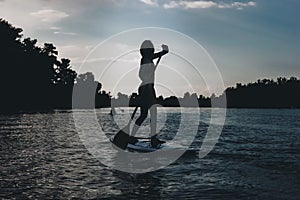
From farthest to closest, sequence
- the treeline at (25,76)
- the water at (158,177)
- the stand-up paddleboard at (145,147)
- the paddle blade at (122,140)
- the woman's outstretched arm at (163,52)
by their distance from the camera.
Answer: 1. the treeline at (25,76)
2. the paddle blade at (122,140)
3. the woman's outstretched arm at (163,52)
4. the stand-up paddleboard at (145,147)
5. the water at (158,177)

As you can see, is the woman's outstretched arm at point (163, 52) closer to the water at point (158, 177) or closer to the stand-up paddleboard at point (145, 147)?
the stand-up paddleboard at point (145, 147)

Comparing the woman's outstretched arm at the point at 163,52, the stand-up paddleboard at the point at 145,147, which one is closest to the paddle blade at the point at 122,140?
the stand-up paddleboard at the point at 145,147

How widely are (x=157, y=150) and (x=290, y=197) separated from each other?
18.7ft

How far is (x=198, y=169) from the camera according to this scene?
29.4 ft

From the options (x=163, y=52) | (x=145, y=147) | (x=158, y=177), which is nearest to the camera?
(x=158, y=177)

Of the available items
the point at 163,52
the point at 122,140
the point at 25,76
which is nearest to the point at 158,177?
the point at 122,140

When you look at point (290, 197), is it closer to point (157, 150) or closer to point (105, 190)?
point (105, 190)

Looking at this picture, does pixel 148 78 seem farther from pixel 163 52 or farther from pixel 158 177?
pixel 158 177

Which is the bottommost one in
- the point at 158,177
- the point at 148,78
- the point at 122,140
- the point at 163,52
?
the point at 158,177

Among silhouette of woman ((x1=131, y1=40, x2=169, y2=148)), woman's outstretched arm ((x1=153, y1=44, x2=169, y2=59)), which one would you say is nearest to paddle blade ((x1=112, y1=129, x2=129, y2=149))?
silhouette of woman ((x1=131, y1=40, x2=169, y2=148))

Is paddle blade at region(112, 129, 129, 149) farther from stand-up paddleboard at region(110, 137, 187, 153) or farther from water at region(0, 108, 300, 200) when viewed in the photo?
water at region(0, 108, 300, 200)

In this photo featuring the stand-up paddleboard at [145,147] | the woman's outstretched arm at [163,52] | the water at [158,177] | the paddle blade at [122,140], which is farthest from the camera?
the paddle blade at [122,140]

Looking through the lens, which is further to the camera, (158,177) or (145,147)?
(145,147)

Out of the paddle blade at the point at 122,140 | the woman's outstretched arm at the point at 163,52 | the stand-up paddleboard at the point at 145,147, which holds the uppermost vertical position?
the woman's outstretched arm at the point at 163,52
